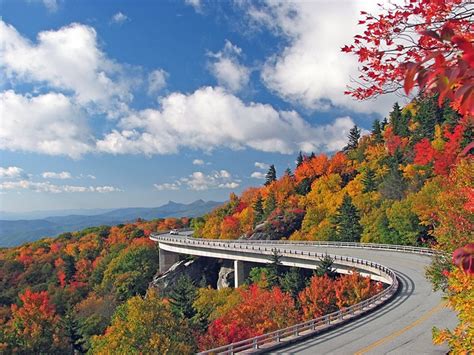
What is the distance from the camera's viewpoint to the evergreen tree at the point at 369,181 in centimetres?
8389

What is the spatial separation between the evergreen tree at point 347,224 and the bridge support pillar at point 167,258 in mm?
36528

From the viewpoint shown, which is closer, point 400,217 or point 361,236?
point 400,217

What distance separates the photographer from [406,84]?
196 centimetres

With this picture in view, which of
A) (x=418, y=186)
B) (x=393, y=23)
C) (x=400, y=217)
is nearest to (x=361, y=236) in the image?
(x=400, y=217)

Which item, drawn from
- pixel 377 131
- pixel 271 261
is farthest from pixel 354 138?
pixel 271 261

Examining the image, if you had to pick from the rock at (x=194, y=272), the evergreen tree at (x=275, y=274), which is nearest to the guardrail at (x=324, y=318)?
the evergreen tree at (x=275, y=274)

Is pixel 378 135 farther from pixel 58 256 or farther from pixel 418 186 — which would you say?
pixel 58 256

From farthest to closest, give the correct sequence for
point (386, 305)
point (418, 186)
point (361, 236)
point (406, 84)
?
1. point (418, 186)
2. point (361, 236)
3. point (386, 305)
4. point (406, 84)

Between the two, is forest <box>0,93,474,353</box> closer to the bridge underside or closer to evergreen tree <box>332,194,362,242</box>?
evergreen tree <box>332,194,362,242</box>

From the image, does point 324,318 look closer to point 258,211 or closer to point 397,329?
point 397,329

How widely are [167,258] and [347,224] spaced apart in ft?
135

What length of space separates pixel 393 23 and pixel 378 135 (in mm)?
112689

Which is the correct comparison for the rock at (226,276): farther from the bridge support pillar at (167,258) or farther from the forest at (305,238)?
the bridge support pillar at (167,258)

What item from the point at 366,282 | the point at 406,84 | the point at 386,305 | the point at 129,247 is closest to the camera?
the point at 406,84
